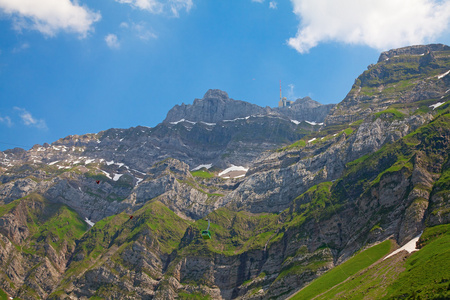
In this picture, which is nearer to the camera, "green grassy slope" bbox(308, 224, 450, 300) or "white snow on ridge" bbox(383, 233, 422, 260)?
"green grassy slope" bbox(308, 224, 450, 300)

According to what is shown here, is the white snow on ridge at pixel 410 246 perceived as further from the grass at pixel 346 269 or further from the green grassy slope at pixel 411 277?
the grass at pixel 346 269

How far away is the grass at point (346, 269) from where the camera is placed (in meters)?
177

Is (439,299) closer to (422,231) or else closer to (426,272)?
(426,272)

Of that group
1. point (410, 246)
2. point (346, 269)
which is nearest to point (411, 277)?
point (410, 246)

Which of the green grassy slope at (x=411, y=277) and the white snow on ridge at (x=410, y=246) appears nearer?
the green grassy slope at (x=411, y=277)

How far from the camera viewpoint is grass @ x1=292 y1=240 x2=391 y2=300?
177125mm

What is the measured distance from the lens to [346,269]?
184m

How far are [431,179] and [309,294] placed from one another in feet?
254

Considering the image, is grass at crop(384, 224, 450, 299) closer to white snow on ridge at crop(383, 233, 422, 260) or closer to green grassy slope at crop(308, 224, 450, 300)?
green grassy slope at crop(308, 224, 450, 300)

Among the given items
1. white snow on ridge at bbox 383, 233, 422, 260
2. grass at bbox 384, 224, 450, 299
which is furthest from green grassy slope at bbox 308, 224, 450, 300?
white snow on ridge at bbox 383, 233, 422, 260

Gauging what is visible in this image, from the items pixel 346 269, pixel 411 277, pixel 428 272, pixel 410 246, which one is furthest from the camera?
pixel 346 269

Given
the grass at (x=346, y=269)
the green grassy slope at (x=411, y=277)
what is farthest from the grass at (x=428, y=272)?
the grass at (x=346, y=269)

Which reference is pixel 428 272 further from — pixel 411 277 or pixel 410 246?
pixel 410 246

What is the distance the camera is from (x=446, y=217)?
546 ft
